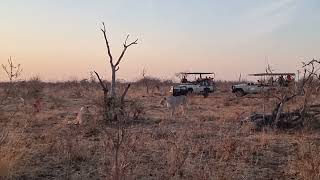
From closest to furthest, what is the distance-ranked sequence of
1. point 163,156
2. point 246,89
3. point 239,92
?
point 163,156
point 246,89
point 239,92

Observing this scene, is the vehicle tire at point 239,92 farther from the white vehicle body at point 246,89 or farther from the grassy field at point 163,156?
the grassy field at point 163,156

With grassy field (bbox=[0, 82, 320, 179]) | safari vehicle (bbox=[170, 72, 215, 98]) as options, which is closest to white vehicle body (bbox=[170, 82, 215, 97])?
safari vehicle (bbox=[170, 72, 215, 98])

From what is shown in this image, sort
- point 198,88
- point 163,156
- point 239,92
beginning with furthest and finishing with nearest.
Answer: point 198,88, point 239,92, point 163,156

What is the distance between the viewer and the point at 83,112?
1775 cm

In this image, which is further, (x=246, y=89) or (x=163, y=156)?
(x=246, y=89)

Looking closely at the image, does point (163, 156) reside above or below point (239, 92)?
below

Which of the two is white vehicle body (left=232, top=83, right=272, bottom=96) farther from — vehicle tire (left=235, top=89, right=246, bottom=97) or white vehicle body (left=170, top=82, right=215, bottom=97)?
white vehicle body (left=170, top=82, right=215, bottom=97)

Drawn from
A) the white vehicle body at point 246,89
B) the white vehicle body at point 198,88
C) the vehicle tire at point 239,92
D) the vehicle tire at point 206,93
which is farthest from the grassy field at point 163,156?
the white vehicle body at point 198,88

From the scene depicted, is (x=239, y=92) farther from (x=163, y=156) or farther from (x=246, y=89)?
(x=163, y=156)

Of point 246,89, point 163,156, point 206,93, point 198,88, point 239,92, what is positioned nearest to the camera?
point 163,156

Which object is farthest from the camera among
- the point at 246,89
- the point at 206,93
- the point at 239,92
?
the point at 206,93

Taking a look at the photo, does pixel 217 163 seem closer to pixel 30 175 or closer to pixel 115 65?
pixel 30 175

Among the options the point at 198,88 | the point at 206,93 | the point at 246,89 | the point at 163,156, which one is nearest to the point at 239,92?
the point at 246,89

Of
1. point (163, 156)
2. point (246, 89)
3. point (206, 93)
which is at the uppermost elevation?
point (246, 89)
